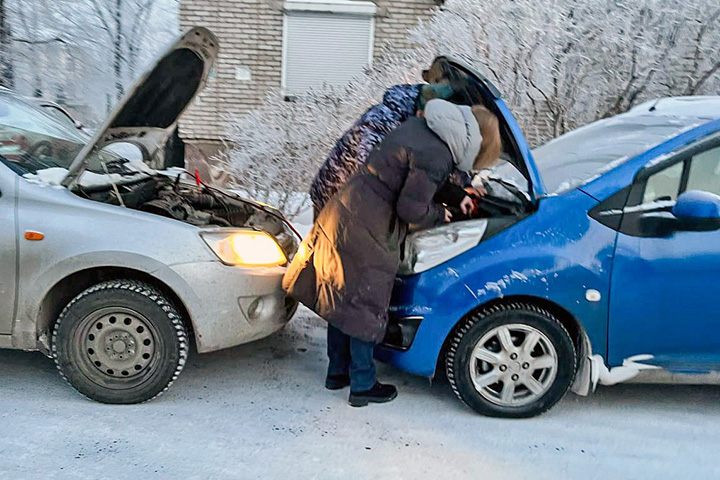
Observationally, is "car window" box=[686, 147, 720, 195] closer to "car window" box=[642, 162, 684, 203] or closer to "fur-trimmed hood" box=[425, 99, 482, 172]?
"car window" box=[642, 162, 684, 203]

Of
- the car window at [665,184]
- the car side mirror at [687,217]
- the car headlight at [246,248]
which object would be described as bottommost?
the car headlight at [246,248]

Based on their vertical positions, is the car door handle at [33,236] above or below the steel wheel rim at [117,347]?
above

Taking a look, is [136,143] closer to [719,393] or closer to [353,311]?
[353,311]

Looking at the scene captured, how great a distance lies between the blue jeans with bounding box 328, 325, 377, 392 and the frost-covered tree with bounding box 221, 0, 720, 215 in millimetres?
3640

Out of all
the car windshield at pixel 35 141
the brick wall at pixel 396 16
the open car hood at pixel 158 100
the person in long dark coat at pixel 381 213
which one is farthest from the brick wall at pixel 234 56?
the person in long dark coat at pixel 381 213

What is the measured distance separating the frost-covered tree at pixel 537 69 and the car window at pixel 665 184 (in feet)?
11.1

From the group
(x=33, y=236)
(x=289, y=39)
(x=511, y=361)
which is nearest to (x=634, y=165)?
(x=511, y=361)

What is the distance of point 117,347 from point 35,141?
1.52 metres

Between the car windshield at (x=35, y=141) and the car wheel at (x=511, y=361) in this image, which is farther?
the car windshield at (x=35, y=141)

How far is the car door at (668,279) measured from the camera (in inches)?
129

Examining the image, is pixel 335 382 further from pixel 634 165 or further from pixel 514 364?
pixel 634 165

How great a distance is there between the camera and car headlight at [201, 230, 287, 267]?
350 cm

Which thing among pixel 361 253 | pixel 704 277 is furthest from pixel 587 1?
pixel 361 253

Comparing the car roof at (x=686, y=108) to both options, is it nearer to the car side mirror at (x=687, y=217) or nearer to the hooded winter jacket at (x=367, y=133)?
the car side mirror at (x=687, y=217)
